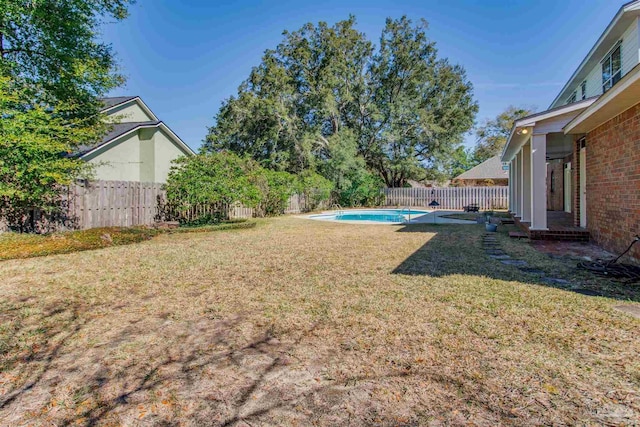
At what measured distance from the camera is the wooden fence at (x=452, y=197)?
24344 millimetres

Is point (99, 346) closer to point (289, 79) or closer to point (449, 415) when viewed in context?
point (449, 415)

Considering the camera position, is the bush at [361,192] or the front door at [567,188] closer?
the front door at [567,188]

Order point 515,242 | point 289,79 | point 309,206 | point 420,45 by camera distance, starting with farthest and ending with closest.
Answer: point 420,45, point 289,79, point 309,206, point 515,242

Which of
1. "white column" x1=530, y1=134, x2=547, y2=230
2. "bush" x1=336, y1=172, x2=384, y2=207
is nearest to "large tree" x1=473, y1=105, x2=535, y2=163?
"bush" x1=336, y1=172, x2=384, y2=207

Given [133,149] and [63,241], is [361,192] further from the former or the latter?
[63,241]

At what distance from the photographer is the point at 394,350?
9.29ft

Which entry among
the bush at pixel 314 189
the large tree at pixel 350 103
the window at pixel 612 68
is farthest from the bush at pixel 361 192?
the window at pixel 612 68

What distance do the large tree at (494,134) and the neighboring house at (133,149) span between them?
3857 cm

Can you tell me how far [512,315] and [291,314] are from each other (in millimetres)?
2216

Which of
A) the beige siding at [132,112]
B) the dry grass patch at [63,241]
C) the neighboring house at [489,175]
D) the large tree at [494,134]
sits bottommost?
the dry grass patch at [63,241]

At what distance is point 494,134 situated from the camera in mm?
45719

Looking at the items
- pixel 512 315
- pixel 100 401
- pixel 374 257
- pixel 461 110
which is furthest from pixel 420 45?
pixel 100 401

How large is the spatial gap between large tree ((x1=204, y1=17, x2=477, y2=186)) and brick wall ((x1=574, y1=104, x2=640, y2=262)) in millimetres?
17141

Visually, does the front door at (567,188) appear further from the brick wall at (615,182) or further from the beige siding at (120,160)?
the beige siding at (120,160)
